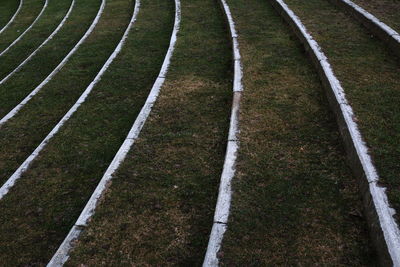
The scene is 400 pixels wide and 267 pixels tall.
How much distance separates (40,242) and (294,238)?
3.25 metres

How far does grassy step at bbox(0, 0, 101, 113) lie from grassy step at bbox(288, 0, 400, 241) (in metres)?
7.68

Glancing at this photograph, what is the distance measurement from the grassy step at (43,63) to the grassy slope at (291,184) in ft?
20.8

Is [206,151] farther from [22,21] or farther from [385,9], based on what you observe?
[22,21]

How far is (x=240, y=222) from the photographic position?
4.25 meters

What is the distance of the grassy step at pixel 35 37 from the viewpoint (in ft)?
41.9

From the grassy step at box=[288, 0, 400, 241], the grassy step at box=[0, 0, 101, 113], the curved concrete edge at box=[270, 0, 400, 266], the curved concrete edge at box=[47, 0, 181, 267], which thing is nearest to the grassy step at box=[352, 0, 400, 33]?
the grassy step at box=[288, 0, 400, 241]

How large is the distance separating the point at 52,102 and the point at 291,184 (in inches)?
250

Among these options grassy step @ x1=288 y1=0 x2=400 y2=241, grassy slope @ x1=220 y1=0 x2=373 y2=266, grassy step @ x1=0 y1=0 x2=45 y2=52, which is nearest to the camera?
grassy slope @ x1=220 y1=0 x2=373 y2=266

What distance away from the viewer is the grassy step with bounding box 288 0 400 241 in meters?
4.70

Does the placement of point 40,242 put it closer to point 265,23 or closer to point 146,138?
point 146,138

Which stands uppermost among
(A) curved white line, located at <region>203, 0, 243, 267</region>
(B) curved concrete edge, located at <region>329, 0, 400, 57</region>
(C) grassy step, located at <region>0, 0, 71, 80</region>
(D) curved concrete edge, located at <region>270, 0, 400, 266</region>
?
(B) curved concrete edge, located at <region>329, 0, 400, 57</region>

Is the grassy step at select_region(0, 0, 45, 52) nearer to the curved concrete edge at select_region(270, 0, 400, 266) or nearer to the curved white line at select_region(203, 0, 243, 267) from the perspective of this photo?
the curved white line at select_region(203, 0, 243, 267)

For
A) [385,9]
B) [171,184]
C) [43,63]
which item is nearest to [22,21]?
[43,63]

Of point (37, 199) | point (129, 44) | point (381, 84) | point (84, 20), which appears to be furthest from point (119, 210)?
point (84, 20)
